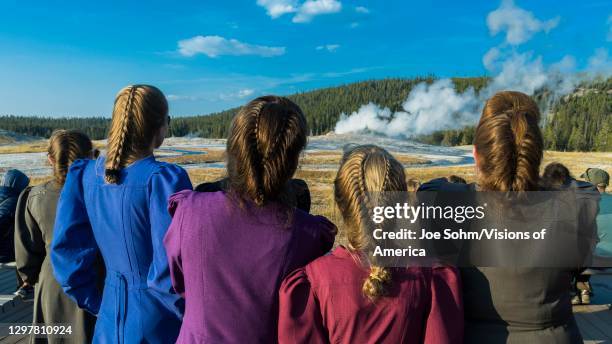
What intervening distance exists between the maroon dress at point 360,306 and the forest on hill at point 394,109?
1677 inches

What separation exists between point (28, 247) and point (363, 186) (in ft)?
7.22

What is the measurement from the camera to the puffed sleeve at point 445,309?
1.34m

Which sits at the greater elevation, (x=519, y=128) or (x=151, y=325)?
(x=519, y=128)

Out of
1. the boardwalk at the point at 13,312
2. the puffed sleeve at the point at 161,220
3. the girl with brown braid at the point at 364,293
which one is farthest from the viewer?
the boardwalk at the point at 13,312

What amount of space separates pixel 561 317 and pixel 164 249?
138 centimetres

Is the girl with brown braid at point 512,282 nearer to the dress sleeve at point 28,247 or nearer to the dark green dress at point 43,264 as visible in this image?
the dark green dress at point 43,264

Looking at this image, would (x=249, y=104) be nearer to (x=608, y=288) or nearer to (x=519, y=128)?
(x=519, y=128)

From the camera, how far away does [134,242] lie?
5.30 ft

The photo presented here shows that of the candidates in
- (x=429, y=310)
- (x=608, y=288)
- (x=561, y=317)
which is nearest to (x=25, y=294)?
(x=429, y=310)

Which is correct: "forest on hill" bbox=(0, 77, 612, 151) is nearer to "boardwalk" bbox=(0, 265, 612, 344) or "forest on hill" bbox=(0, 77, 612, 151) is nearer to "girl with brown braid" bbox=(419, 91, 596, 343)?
"boardwalk" bbox=(0, 265, 612, 344)

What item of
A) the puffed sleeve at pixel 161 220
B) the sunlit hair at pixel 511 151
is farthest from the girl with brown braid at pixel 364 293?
the puffed sleeve at pixel 161 220

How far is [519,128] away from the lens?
144 centimetres

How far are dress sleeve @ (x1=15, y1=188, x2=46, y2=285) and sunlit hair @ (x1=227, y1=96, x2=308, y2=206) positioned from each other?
175 centimetres

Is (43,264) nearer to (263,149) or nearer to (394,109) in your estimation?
(263,149)
